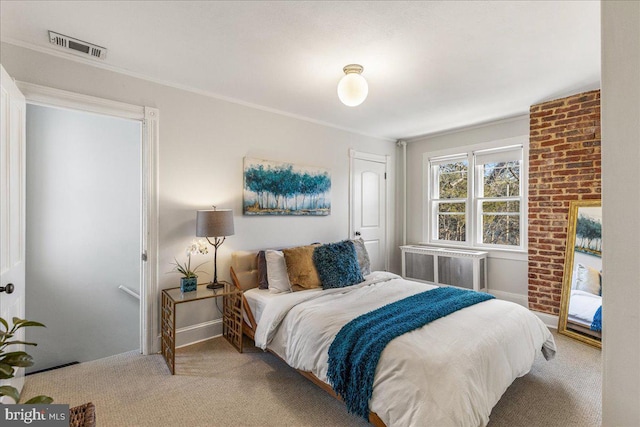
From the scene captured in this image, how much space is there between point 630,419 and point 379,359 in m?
1.33

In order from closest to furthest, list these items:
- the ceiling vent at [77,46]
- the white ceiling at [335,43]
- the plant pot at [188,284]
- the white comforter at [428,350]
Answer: the white comforter at [428,350]
the white ceiling at [335,43]
the ceiling vent at [77,46]
the plant pot at [188,284]

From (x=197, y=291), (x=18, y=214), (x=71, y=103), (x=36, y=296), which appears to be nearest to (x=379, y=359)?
(x=197, y=291)

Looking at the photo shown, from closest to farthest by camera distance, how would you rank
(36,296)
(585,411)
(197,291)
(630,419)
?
1. (630,419)
2. (585,411)
3. (197,291)
4. (36,296)

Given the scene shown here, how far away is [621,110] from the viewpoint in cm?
55

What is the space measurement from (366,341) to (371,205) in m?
3.09

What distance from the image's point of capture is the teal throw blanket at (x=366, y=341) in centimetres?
176

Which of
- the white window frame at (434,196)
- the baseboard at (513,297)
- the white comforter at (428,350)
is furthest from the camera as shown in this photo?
the white window frame at (434,196)

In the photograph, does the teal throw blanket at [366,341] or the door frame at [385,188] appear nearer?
the teal throw blanket at [366,341]

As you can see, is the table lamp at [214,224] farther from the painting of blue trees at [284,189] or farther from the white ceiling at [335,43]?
the white ceiling at [335,43]

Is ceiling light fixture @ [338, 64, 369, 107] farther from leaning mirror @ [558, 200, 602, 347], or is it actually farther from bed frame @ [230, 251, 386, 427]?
leaning mirror @ [558, 200, 602, 347]

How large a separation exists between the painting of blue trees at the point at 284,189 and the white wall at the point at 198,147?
0.09 m

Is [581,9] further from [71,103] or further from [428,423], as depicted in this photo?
[71,103]

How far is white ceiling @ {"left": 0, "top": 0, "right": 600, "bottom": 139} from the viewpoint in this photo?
1870 mm

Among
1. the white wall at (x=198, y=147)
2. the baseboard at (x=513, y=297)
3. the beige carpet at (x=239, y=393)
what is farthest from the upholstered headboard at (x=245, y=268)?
the baseboard at (x=513, y=297)
